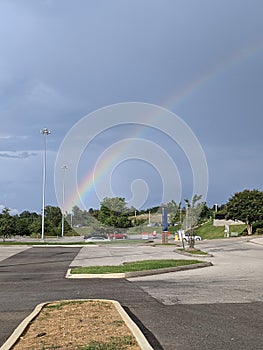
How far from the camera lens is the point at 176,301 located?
10625 mm

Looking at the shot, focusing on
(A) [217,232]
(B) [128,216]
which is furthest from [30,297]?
(A) [217,232]

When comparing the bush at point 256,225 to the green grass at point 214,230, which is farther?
the green grass at point 214,230

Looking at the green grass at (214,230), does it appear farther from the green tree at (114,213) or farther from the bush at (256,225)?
the green tree at (114,213)

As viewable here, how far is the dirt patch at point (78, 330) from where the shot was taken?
6160 millimetres

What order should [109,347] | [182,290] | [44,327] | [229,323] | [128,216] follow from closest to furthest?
[109,347] < [44,327] < [229,323] < [182,290] < [128,216]

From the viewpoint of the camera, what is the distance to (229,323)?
8.07 meters

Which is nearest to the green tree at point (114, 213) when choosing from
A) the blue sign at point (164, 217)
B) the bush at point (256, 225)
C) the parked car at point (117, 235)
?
the parked car at point (117, 235)

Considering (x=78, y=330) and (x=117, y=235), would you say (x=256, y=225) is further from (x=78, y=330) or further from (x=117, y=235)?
(x=78, y=330)

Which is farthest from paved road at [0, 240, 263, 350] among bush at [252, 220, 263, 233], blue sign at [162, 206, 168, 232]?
bush at [252, 220, 263, 233]

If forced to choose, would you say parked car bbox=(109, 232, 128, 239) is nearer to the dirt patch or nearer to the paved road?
the paved road

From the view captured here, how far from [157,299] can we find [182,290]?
5.89 ft

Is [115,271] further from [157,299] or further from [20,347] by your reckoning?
[20,347]

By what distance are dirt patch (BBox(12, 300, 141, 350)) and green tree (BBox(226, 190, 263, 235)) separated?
5387cm

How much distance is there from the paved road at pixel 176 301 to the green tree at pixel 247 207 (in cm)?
4415
